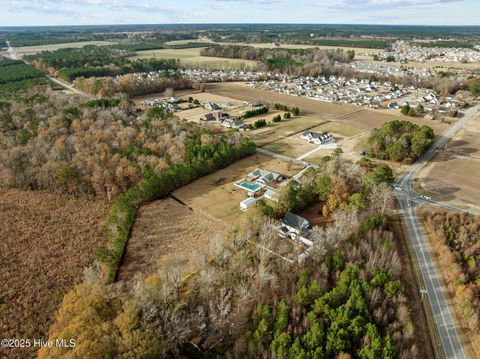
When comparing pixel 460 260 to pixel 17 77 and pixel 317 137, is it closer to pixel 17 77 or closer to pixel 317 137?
pixel 317 137

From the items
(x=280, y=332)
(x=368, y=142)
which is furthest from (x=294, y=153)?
(x=280, y=332)

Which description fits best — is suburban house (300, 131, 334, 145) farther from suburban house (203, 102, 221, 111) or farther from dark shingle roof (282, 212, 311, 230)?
dark shingle roof (282, 212, 311, 230)

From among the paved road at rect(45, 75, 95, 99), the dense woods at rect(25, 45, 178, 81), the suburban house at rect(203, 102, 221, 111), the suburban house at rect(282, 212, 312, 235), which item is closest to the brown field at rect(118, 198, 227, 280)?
the suburban house at rect(282, 212, 312, 235)

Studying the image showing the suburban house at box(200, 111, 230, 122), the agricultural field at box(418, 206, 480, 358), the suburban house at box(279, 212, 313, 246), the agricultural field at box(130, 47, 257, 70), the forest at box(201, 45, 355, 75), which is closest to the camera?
the agricultural field at box(418, 206, 480, 358)

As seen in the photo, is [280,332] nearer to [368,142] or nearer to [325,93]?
[368,142]

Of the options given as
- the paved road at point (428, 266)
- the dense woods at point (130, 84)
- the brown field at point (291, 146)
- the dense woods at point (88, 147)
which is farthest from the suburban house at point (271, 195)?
the dense woods at point (130, 84)

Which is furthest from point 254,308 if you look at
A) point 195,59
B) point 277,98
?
point 195,59
